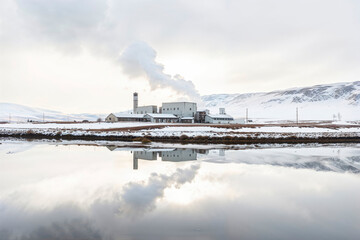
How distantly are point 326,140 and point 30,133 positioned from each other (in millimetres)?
41772

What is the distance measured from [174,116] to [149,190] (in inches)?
2573

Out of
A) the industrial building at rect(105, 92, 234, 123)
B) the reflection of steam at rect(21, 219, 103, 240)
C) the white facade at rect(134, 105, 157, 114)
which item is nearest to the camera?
the reflection of steam at rect(21, 219, 103, 240)

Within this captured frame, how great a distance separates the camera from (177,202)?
921 cm

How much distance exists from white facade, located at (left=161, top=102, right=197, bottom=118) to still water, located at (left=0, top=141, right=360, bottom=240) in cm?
6209

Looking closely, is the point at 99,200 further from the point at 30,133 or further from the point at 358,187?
the point at 30,133

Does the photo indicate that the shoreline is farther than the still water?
Yes

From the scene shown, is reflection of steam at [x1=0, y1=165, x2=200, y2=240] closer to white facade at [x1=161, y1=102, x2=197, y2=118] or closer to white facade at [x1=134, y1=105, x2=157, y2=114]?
white facade at [x1=161, y1=102, x2=197, y2=118]

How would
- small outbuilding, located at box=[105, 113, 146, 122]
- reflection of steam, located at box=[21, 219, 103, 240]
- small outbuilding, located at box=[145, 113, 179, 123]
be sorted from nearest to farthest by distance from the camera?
reflection of steam, located at box=[21, 219, 103, 240], small outbuilding, located at box=[105, 113, 146, 122], small outbuilding, located at box=[145, 113, 179, 123]

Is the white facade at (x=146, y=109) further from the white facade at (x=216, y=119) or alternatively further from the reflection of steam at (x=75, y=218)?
the reflection of steam at (x=75, y=218)

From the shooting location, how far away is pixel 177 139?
113ft

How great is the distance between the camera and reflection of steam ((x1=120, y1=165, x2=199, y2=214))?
28.5 ft

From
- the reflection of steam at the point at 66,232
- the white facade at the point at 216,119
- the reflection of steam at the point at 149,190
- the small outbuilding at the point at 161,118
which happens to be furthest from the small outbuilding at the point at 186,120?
the reflection of steam at the point at 66,232

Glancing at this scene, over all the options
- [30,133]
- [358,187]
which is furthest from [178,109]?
[358,187]

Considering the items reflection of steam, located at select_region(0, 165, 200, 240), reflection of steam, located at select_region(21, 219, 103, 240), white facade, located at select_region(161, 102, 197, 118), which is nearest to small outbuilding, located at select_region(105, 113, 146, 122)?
white facade, located at select_region(161, 102, 197, 118)
